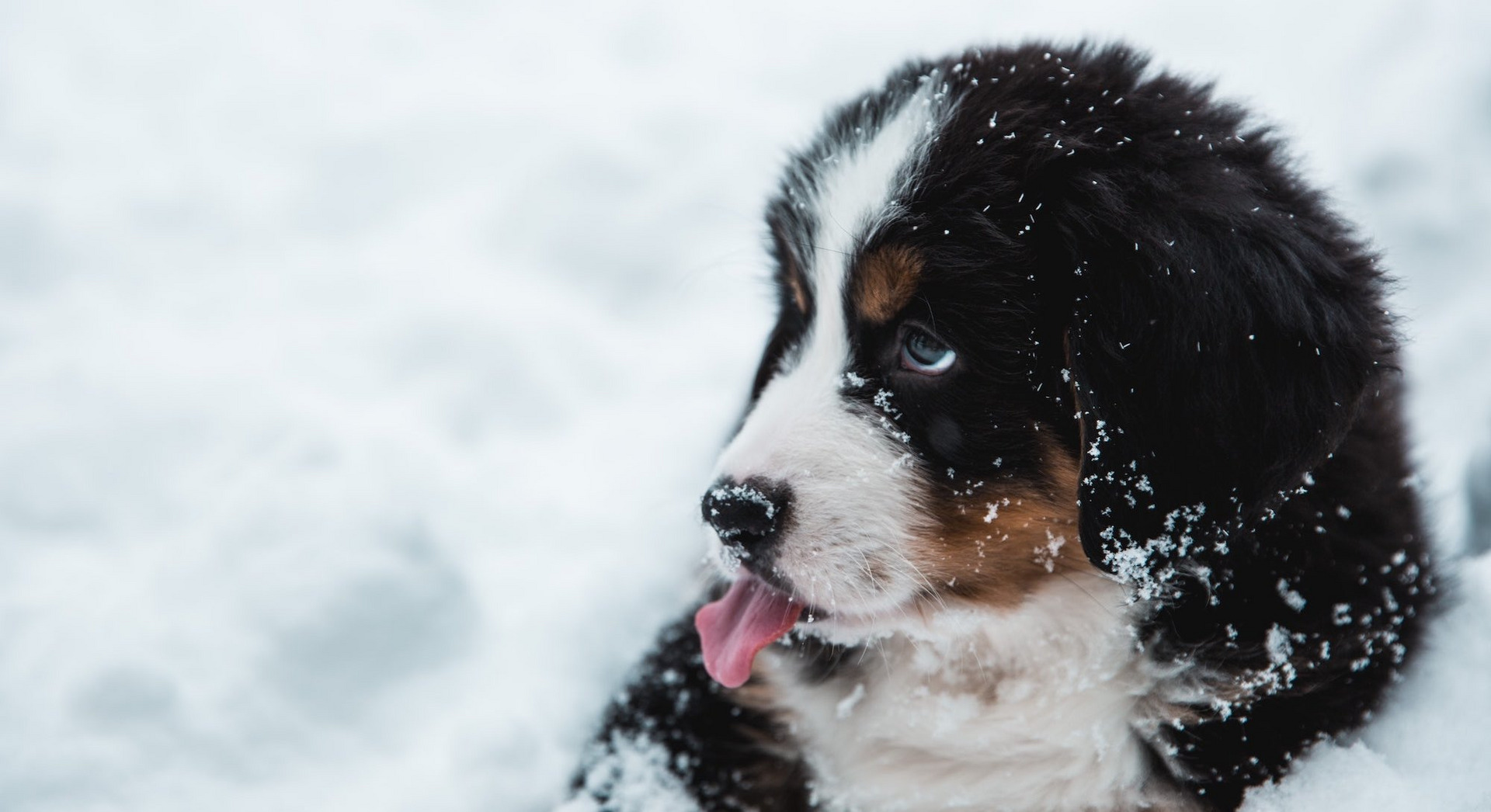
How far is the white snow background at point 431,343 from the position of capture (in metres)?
2.83

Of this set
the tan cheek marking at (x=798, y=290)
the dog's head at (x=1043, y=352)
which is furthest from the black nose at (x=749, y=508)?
the tan cheek marking at (x=798, y=290)

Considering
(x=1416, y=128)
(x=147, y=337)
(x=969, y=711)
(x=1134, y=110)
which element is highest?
(x=147, y=337)

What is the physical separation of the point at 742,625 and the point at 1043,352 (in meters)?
0.77

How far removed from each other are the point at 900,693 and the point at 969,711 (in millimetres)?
146

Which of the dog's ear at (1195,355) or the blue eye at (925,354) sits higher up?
the blue eye at (925,354)

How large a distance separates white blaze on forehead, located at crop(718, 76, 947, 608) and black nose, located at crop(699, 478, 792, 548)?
0.06ft

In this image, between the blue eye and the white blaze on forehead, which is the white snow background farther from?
the blue eye

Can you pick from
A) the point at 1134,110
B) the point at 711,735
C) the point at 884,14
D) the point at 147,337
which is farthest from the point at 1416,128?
the point at 147,337

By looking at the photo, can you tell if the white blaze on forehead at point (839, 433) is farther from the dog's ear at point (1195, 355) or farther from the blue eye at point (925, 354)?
the dog's ear at point (1195, 355)

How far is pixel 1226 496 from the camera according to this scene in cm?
185

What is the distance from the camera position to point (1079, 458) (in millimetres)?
1988

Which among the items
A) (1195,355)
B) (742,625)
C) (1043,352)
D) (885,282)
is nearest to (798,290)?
(885,282)

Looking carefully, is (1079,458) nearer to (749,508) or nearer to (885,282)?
(885,282)

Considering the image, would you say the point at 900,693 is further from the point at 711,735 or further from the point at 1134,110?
the point at 1134,110
